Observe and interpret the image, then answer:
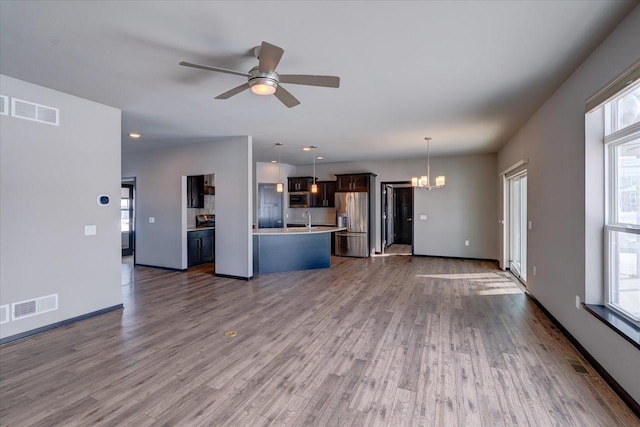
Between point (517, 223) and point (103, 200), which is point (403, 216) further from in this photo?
point (103, 200)

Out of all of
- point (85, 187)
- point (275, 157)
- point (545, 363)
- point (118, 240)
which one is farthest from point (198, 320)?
point (275, 157)

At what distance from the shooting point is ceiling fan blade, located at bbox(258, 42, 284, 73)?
6.67 feet

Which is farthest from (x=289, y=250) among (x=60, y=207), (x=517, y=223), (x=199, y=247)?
(x=517, y=223)

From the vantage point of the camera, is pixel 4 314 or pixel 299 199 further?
pixel 299 199

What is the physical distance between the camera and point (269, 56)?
→ 2189 millimetres

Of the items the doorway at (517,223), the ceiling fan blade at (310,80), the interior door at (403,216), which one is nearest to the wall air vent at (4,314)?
the ceiling fan blade at (310,80)

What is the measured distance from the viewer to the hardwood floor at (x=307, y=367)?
1.92 meters

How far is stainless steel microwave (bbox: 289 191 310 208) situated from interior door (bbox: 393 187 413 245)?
348 centimetres

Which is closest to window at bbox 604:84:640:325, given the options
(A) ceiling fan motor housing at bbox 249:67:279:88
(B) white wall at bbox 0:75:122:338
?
(A) ceiling fan motor housing at bbox 249:67:279:88

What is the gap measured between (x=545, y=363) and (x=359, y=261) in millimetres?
4919

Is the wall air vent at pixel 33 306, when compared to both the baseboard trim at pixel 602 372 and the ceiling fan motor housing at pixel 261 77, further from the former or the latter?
the baseboard trim at pixel 602 372

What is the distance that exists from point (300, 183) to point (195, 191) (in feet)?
9.97

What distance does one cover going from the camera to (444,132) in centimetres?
507

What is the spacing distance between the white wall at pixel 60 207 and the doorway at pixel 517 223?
6.38 metres
